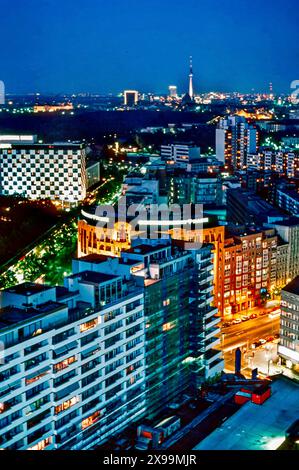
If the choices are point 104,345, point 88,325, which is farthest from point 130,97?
point 88,325

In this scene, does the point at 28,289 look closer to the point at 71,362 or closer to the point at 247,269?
the point at 71,362

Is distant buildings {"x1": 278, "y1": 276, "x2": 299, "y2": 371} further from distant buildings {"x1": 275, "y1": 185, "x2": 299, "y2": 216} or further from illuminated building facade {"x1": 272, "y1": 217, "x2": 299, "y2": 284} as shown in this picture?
distant buildings {"x1": 275, "y1": 185, "x2": 299, "y2": 216}

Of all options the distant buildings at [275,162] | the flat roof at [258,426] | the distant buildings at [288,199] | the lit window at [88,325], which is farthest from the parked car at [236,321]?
the distant buildings at [275,162]

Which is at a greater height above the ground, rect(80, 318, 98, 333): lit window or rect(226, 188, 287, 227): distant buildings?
rect(226, 188, 287, 227): distant buildings

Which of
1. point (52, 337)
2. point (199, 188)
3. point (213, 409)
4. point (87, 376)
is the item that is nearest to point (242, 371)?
point (213, 409)

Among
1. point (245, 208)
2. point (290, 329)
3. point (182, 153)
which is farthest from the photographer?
point (182, 153)

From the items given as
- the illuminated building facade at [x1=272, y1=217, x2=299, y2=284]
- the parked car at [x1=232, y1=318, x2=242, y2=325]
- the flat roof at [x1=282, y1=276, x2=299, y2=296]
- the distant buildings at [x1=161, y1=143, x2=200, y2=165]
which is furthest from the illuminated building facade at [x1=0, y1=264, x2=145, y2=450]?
the distant buildings at [x1=161, y1=143, x2=200, y2=165]
